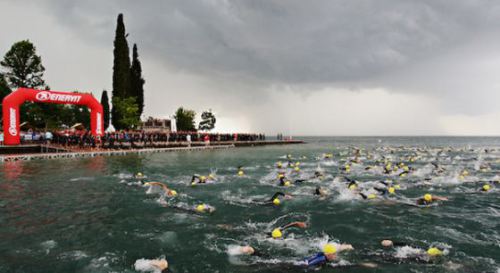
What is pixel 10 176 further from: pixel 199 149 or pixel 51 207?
pixel 199 149

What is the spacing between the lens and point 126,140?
37.5 m

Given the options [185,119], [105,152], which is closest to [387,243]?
[105,152]

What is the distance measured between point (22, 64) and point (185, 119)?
4708 cm

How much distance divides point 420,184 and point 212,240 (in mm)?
12786

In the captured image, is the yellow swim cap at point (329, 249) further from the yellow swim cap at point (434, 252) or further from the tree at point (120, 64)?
the tree at point (120, 64)

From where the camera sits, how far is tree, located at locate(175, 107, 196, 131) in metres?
91.6

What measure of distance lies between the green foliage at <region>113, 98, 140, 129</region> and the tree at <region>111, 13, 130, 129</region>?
0.54 m

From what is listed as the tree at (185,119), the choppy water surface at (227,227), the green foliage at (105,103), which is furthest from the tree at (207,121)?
the choppy water surface at (227,227)

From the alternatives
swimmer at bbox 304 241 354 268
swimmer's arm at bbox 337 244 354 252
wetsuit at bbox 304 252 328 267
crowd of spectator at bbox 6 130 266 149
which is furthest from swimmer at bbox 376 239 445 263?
crowd of spectator at bbox 6 130 266 149

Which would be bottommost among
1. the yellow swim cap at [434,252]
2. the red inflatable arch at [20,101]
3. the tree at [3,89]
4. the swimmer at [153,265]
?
the yellow swim cap at [434,252]

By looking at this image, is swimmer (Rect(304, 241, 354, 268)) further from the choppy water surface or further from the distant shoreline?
the distant shoreline

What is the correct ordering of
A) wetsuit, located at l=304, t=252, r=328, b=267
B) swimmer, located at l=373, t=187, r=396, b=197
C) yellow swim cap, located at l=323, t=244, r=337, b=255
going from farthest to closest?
swimmer, located at l=373, t=187, r=396, b=197, yellow swim cap, located at l=323, t=244, r=337, b=255, wetsuit, located at l=304, t=252, r=328, b=267

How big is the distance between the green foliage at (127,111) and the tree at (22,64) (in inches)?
566

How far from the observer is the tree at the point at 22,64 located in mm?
47469
